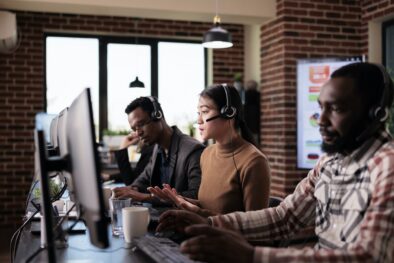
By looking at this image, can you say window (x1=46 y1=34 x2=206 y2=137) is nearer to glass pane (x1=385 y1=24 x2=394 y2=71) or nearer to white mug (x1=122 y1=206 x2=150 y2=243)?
glass pane (x1=385 y1=24 x2=394 y2=71)

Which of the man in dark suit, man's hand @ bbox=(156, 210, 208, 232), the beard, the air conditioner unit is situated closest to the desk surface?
man's hand @ bbox=(156, 210, 208, 232)

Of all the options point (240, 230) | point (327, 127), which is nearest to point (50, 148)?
point (240, 230)

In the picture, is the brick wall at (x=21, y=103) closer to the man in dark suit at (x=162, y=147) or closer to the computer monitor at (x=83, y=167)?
the man in dark suit at (x=162, y=147)

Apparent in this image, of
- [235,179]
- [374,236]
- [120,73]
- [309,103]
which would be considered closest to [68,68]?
[120,73]

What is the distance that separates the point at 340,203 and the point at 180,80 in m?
5.28

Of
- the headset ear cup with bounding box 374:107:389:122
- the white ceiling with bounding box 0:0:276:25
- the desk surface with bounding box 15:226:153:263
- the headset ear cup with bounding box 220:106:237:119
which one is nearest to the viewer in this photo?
the headset ear cup with bounding box 374:107:389:122

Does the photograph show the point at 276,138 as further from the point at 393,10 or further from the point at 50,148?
the point at 50,148

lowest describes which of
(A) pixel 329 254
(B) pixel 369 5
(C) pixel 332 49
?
(A) pixel 329 254

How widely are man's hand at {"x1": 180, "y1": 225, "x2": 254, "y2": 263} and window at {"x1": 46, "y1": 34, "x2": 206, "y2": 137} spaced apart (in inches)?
191

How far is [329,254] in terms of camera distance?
3.68ft

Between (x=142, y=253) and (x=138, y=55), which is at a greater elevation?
(x=138, y=55)

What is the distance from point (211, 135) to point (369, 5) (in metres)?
3.22

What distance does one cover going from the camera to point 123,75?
6289 mm

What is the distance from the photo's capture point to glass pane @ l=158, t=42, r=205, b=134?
21.1 feet
